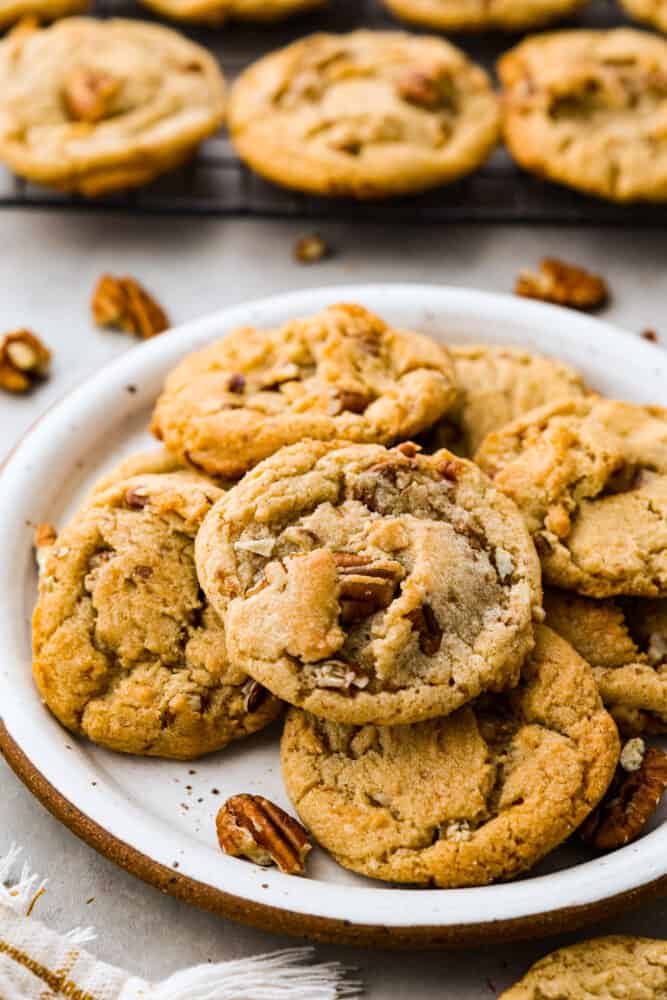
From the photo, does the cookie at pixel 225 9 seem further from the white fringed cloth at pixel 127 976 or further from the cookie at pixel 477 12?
the white fringed cloth at pixel 127 976

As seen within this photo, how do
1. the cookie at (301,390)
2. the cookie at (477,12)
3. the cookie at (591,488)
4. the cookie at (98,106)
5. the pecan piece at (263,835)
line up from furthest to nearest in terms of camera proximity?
the cookie at (477,12) < the cookie at (98,106) < the cookie at (301,390) < the cookie at (591,488) < the pecan piece at (263,835)

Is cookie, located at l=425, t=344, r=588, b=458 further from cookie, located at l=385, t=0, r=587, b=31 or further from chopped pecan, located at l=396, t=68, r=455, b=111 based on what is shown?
cookie, located at l=385, t=0, r=587, b=31

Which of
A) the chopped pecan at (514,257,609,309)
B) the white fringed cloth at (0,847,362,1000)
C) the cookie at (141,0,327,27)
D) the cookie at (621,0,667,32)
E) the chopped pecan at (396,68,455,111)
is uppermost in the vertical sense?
the cookie at (141,0,327,27)

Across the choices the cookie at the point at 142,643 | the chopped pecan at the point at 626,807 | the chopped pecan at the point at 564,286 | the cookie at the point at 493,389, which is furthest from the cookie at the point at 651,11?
the chopped pecan at the point at 626,807

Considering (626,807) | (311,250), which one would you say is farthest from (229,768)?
(311,250)

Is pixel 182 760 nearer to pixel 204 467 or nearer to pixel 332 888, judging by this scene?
pixel 332 888

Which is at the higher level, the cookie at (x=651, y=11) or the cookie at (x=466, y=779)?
the cookie at (x=651, y=11)

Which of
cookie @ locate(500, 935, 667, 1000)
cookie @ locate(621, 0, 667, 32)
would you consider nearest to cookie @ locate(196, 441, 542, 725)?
cookie @ locate(500, 935, 667, 1000)
